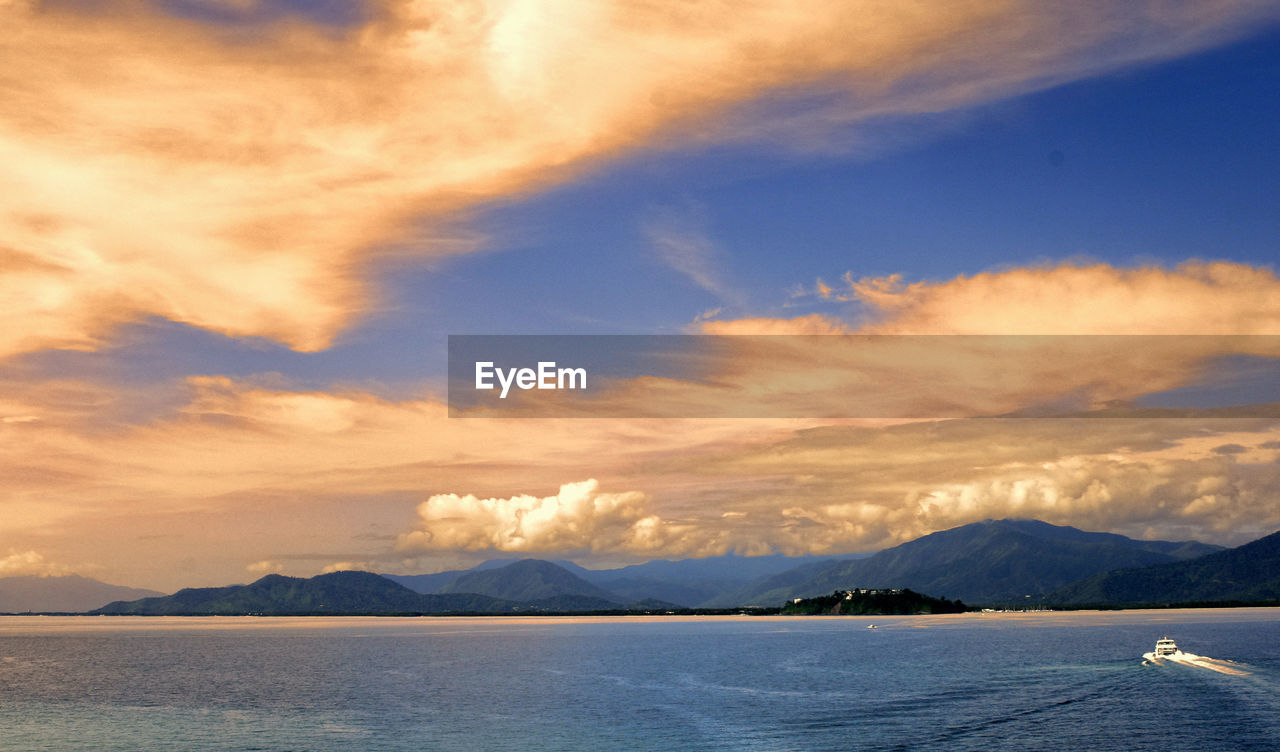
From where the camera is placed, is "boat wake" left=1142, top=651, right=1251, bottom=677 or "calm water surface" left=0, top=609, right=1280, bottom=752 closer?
"calm water surface" left=0, top=609, right=1280, bottom=752

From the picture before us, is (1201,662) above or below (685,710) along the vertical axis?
below

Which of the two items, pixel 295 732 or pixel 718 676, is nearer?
pixel 295 732

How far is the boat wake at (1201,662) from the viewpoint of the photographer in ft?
533

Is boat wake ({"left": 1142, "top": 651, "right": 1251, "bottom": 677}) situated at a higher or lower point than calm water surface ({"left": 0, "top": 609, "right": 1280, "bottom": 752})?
lower

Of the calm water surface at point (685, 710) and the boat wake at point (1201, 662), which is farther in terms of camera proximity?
the boat wake at point (1201, 662)

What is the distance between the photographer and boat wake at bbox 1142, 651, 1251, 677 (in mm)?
162500

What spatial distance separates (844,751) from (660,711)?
38.4 m

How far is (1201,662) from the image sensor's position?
178 meters

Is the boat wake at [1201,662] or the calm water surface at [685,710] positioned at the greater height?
the calm water surface at [685,710]

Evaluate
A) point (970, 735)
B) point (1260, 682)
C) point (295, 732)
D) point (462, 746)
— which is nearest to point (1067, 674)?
point (1260, 682)

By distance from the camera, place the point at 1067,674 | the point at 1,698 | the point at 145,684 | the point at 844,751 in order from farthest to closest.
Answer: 1. the point at 145,684
2. the point at 1067,674
3. the point at 1,698
4. the point at 844,751

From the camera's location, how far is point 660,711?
125 metres

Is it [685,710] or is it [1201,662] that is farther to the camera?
[1201,662]

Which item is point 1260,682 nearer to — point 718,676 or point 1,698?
point 718,676
